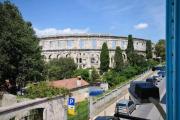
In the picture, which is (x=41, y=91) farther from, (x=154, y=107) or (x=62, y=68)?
(x=62, y=68)

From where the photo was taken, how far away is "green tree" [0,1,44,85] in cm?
2888

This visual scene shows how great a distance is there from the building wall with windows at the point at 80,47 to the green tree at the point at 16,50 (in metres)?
49.3

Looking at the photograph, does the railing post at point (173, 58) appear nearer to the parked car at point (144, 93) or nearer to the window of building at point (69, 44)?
the parked car at point (144, 93)

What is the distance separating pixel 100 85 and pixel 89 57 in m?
35.3

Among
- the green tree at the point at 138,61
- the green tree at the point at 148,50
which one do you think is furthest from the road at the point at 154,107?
the green tree at the point at 148,50

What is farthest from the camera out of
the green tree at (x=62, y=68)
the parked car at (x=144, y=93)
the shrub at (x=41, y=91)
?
the green tree at (x=62, y=68)

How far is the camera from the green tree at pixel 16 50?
2888 centimetres

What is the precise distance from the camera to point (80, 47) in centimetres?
8294

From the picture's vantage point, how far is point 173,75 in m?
1.47

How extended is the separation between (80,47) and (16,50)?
53.6 m

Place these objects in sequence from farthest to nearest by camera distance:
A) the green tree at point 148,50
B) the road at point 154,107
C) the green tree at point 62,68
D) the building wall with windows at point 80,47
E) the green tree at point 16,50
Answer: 1. the green tree at point 148,50
2. the building wall with windows at point 80,47
3. the green tree at point 62,68
4. the green tree at point 16,50
5. the road at point 154,107

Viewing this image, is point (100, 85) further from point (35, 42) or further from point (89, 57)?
point (89, 57)

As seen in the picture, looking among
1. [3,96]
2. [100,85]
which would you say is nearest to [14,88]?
[3,96]

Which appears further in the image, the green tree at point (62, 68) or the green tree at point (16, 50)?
the green tree at point (62, 68)
